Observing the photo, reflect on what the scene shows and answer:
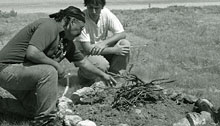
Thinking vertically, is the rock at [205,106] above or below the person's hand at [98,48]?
below

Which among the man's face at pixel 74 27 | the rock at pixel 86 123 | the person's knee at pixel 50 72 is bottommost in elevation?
the rock at pixel 86 123

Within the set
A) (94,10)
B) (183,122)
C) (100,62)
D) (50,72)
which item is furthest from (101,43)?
(183,122)

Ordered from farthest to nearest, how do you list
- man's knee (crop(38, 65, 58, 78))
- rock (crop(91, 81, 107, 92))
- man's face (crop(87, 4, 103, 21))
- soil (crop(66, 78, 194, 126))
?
man's face (crop(87, 4, 103, 21))
rock (crop(91, 81, 107, 92))
soil (crop(66, 78, 194, 126))
man's knee (crop(38, 65, 58, 78))

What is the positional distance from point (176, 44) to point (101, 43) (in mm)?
3603

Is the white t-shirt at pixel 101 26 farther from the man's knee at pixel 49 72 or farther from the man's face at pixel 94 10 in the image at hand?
the man's knee at pixel 49 72

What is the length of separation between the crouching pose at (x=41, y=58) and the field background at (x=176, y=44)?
4.19 feet

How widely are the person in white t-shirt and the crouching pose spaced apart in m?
1.45

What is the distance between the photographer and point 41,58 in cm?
480

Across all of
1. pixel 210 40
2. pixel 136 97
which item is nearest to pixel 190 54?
pixel 210 40

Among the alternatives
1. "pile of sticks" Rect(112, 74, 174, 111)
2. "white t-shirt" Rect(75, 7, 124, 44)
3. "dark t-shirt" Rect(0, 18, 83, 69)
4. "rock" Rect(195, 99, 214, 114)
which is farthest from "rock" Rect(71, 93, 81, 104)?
"rock" Rect(195, 99, 214, 114)

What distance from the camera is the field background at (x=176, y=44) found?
7.22 meters

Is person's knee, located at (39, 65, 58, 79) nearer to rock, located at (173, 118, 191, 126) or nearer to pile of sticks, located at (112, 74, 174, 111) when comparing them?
pile of sticks, located at (112, 74, 174, 111)

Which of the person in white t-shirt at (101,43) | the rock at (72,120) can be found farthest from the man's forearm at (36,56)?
the person in white t-shirt at (101,43)

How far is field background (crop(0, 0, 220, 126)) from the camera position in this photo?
7.22m
